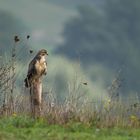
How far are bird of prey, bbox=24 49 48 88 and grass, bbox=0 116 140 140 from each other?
2047 millimetres

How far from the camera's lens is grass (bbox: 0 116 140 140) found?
12602mm

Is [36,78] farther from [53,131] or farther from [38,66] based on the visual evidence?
[53,131]

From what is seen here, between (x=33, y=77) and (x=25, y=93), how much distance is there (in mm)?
701

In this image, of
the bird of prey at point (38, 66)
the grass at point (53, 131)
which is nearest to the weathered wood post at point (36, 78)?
the bird of prey at point (38, 66)

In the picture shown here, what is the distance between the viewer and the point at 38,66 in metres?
16.7

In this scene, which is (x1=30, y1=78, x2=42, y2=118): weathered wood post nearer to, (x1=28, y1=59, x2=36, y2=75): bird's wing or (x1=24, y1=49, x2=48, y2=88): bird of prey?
(x1=24, y1=49, x2=48, y2=88): bird of prey

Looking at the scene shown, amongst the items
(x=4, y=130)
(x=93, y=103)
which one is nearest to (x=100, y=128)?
(x=93, y=103)

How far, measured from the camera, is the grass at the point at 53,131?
12.6 metres

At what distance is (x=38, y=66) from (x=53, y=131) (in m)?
3.58

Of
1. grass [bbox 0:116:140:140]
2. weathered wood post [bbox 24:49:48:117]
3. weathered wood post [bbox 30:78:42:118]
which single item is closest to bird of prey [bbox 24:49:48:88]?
weathered wood post [bbox 24:49:48:117]

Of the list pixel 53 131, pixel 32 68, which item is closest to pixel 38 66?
pixel 32 68

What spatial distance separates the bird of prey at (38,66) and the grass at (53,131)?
2.05 metres

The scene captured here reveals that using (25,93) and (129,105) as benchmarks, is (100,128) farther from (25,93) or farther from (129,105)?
(25,93)

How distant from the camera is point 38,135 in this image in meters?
12.8
